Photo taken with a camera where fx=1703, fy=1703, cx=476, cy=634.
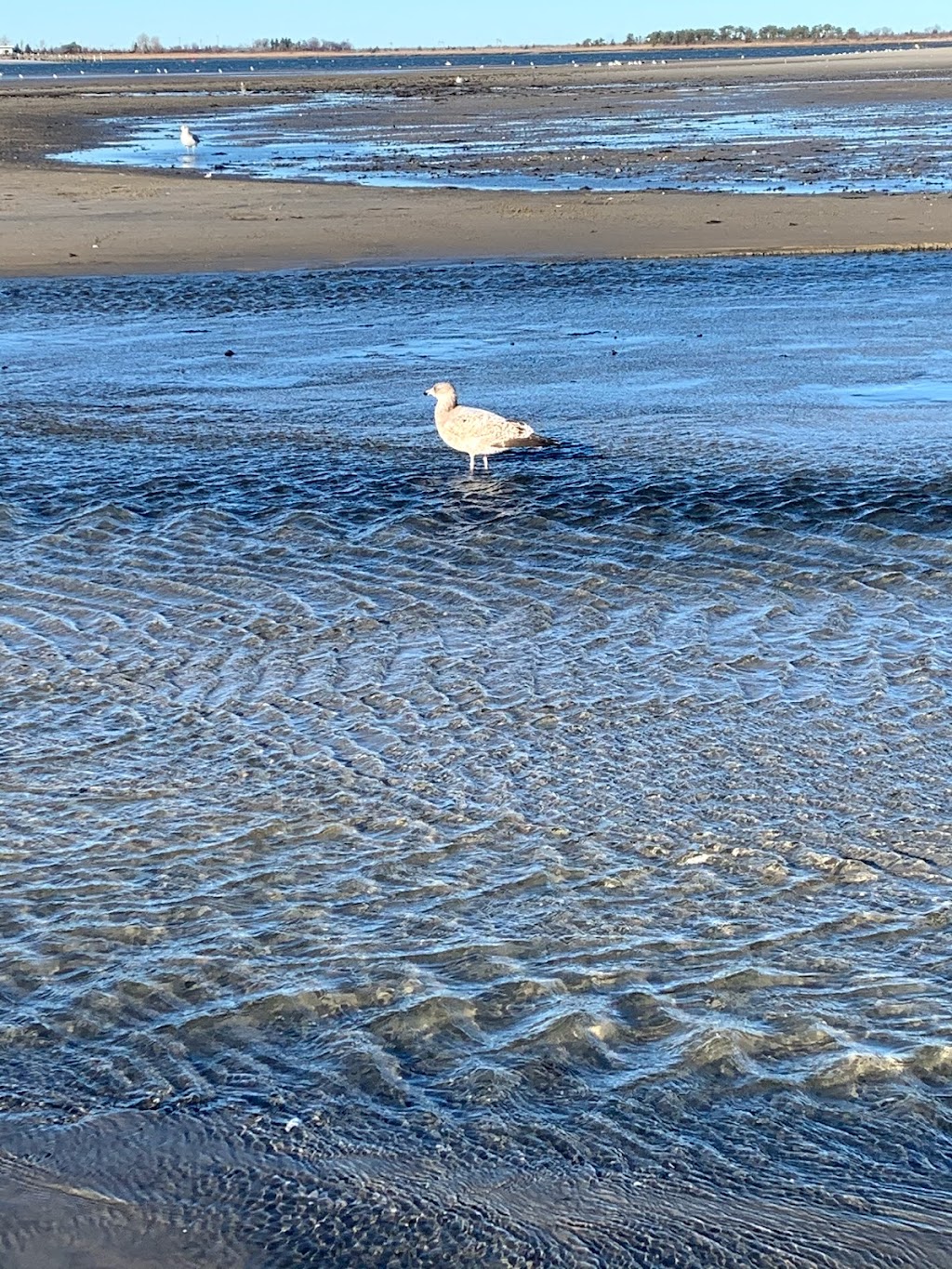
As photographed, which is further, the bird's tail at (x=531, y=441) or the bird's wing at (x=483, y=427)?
the bird's tail at (x=531, y=441)

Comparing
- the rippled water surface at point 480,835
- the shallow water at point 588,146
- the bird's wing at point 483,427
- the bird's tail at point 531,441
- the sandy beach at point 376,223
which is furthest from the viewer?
the shallow water at point 588,146

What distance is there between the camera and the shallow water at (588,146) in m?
30.4

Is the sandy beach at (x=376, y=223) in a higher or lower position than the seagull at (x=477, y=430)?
higher

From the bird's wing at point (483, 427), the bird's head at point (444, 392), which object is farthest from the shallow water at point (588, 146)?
the bird's wing at point (483, 427)

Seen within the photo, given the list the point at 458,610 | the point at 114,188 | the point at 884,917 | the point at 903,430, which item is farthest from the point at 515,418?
the point at 114,188

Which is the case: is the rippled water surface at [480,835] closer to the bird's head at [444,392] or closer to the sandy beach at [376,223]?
the bird's head at [444,392]

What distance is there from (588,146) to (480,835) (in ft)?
117

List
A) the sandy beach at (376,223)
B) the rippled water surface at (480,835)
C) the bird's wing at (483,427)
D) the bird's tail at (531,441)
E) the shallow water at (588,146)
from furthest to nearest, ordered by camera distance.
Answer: the shallow water at (588,146) → the sandy beach at (376,223) → the bird's tail at (531,441) → the bird's wing at (483,427) → the rippled water surface at (480,835)

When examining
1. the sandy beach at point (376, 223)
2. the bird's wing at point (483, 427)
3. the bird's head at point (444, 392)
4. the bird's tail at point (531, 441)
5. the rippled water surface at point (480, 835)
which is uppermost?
the sandy beach at point (376, 223)

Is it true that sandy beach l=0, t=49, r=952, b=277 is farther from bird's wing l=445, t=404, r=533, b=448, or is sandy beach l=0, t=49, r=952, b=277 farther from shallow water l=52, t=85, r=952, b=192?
bird's wing l=445, t=404, r=533, b=448

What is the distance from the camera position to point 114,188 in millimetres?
30703

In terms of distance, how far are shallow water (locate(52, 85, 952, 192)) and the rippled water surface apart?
18.4m

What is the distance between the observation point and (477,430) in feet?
34.2

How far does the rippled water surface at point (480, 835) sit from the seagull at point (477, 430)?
21cm
